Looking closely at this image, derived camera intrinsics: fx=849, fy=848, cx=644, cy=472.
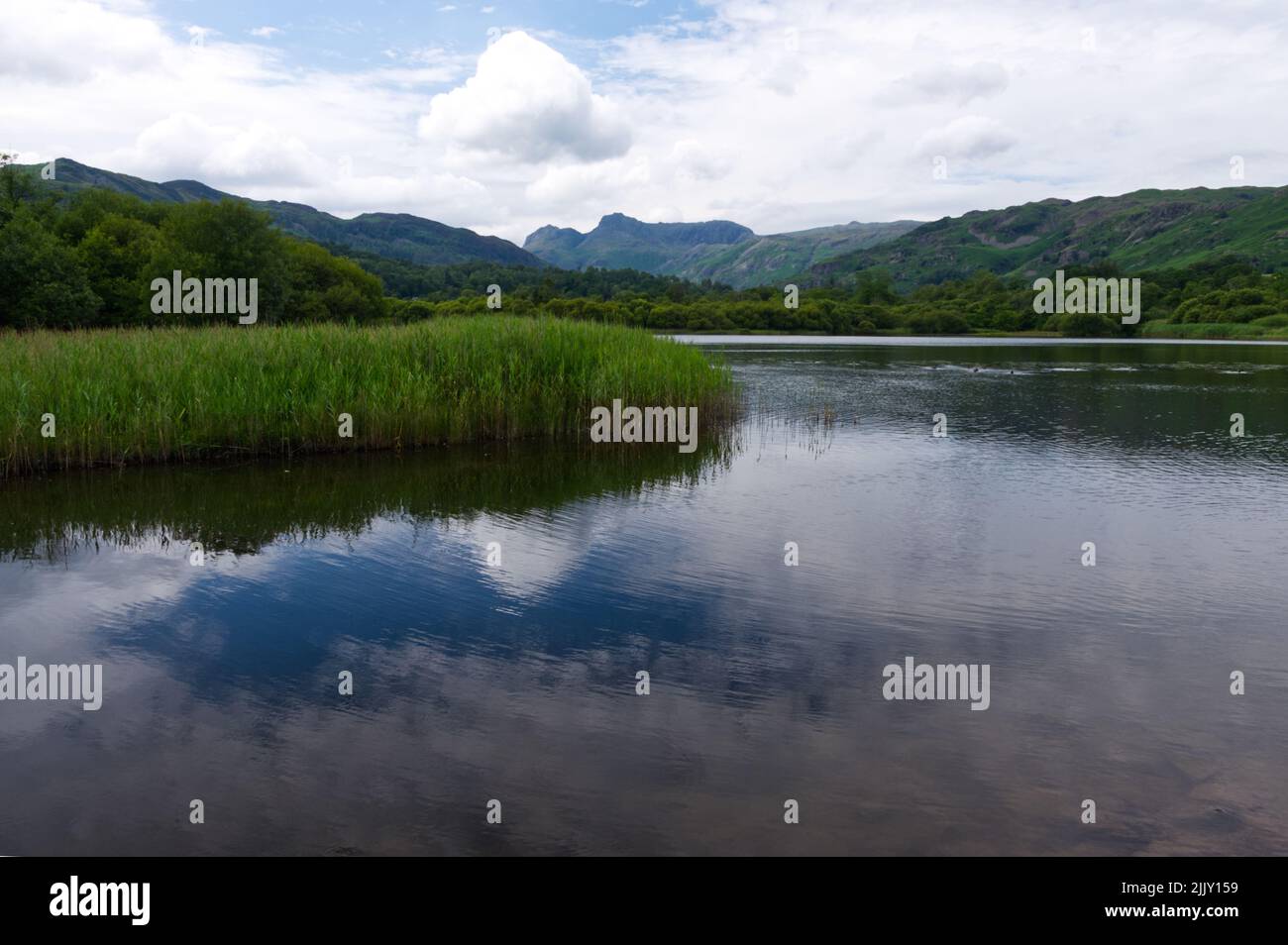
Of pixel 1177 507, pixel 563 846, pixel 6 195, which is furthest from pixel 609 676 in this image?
pixel 6 195

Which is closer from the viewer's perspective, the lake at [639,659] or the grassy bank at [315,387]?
the lake at [639,659]

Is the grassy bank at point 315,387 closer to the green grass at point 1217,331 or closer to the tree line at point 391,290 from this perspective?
the tree line at point 391,290

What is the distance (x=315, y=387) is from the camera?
1967 cm

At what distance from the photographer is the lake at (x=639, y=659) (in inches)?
234

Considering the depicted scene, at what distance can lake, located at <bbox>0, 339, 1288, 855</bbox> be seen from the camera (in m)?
5.94

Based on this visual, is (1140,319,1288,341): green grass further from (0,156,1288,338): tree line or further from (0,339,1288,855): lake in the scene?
(0,339,1288,855): lake

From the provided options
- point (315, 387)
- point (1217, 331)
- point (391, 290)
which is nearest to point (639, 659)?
point (315, 387)

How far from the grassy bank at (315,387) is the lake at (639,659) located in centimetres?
96

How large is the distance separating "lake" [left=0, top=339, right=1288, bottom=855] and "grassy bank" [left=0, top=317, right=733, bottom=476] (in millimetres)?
956

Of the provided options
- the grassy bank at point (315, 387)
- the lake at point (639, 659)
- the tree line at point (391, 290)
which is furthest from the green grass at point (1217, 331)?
the lake at point (639, 659)

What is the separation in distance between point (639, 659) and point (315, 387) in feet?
45.4

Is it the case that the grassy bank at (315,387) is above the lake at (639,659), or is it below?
above

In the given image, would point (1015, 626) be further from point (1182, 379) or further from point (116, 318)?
point (116, 318)
